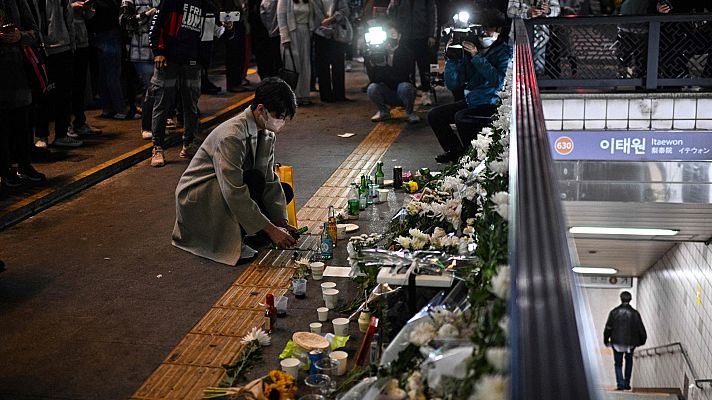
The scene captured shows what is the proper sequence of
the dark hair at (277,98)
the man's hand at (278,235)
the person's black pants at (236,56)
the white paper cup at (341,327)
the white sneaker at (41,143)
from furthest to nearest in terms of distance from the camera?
the person's black pants at (236,56)
the white sneaker at (41,143)
the man's hand at (278,235)
the dark hair at (277,98)
the white paper cup at (341,327)

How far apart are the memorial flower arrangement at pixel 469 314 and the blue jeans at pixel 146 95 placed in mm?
5159

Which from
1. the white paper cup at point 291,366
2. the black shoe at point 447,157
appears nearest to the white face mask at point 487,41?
the black shoe at point 447,157

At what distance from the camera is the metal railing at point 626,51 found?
916 centimetres

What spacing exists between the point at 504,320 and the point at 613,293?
55.4ft

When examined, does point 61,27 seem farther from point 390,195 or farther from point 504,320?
point 504,320

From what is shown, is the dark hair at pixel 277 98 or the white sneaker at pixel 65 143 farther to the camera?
the white sneaker at pixel 65 143

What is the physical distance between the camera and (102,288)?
18.9 ft

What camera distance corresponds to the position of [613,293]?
18.3 meters

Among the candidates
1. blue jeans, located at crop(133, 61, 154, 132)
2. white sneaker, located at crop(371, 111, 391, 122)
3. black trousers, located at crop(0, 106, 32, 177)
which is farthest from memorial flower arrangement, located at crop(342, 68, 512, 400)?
white sneaker, located at crop(371, 111, 391, 122)

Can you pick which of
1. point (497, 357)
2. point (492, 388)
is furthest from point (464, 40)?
point (492, 388)

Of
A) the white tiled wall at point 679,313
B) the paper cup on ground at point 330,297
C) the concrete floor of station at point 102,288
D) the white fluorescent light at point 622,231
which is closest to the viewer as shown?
the concrete floor of station at point 102,288

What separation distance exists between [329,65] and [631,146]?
5.14 metres

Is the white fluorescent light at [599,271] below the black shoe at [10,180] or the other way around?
below

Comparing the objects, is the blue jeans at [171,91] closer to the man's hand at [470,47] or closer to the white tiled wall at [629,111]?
the man's hand at [470,47]
